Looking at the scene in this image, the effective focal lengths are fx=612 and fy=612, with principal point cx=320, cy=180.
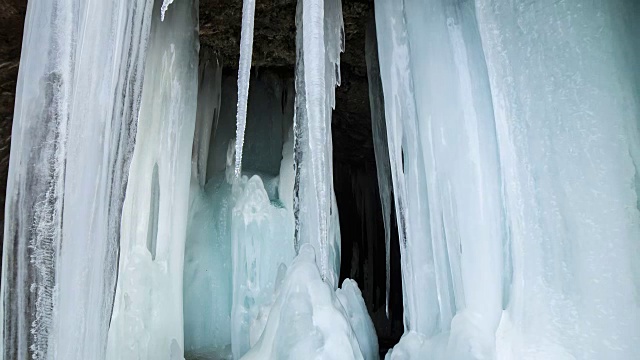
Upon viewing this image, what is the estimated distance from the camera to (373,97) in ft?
11.3

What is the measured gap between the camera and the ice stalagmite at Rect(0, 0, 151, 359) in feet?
5.99

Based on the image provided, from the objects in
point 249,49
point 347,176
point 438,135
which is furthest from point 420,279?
point 347,176

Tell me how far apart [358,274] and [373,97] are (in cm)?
223

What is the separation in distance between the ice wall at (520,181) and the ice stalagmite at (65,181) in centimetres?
120

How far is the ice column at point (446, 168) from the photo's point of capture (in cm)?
222

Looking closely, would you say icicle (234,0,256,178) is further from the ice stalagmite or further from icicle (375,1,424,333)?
icicle (375,1,424,333)

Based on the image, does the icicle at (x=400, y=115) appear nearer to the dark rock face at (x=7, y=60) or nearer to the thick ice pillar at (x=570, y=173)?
the thick ice pillar at (x=570, y=173)

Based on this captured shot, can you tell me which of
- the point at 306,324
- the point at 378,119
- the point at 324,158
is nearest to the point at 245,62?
the point at 324,158

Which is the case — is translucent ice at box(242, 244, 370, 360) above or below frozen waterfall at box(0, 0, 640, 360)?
below

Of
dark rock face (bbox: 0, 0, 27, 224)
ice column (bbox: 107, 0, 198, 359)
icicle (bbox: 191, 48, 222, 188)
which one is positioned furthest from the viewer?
icicle (bbox: 191, 48, 222, 188)

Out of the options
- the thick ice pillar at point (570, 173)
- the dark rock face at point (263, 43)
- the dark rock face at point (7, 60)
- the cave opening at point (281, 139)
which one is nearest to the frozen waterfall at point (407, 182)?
the thick ice pillar at point (570, 173)

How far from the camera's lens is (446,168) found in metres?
2.44

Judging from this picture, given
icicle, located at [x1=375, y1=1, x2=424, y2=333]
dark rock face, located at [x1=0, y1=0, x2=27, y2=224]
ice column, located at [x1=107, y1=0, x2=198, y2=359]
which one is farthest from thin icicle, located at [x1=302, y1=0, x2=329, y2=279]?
dark rock face, located at [x1=0, y1=0, x2=27, y2=224]

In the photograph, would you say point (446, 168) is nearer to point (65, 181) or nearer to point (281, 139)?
point (65, 181)
